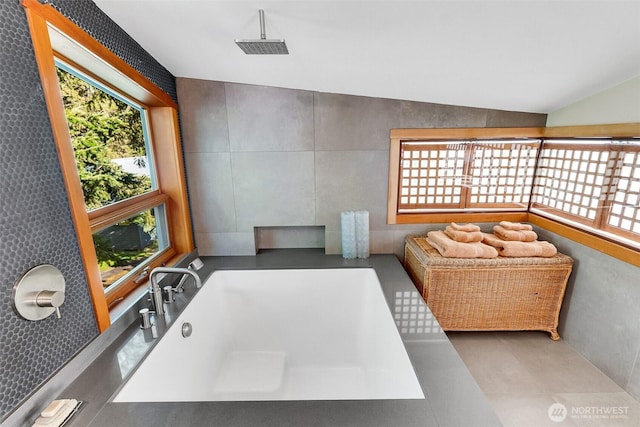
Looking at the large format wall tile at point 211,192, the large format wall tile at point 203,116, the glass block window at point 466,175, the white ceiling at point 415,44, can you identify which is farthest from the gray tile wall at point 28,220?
the glass block window at point 466,175

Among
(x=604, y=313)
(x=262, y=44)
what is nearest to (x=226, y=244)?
(x=262, y=44)

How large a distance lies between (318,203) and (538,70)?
5.30 ft

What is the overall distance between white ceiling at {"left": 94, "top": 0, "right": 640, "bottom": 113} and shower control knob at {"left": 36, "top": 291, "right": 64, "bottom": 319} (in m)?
1.25

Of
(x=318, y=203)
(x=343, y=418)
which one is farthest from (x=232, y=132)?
(x=343, y=418)

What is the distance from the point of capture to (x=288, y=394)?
78.2 inches

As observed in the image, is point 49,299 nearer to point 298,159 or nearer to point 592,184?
point 298,159

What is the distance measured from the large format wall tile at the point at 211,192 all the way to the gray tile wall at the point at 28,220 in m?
1.18

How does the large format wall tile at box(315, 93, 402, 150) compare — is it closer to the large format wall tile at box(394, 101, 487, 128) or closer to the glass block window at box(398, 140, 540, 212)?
the large format wall tile at box(394, 101, 487, 128)

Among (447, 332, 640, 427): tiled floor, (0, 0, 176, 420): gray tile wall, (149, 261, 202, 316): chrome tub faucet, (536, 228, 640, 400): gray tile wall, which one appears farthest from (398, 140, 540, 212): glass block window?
(0, 0, 176, 420): gray tile wall

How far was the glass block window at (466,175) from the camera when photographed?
2.39 m

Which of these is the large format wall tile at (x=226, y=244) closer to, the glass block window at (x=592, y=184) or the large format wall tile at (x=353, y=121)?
the large format wall tile at (x=353, y=121)

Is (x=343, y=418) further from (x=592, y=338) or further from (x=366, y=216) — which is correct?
(x=592, y=338)

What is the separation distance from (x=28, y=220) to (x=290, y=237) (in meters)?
1.82

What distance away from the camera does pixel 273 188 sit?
2.37 metres
